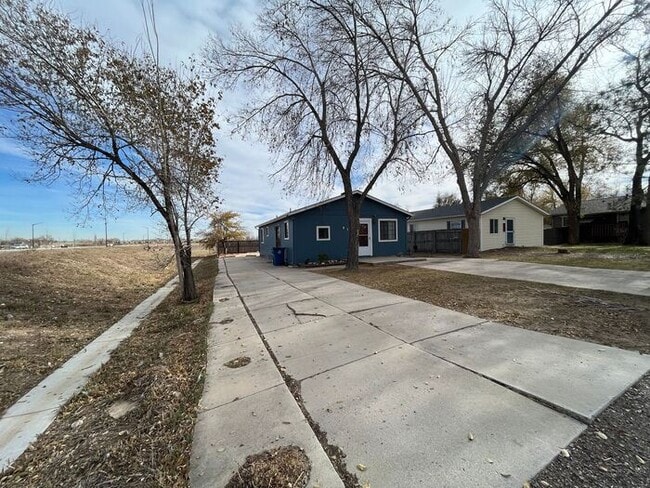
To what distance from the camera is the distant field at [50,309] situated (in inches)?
142

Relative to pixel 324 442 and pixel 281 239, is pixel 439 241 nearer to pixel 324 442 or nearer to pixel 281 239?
pixel 281 239

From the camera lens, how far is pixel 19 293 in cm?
658

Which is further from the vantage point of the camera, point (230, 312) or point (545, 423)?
point (230, 312)

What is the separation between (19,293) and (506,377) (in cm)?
968

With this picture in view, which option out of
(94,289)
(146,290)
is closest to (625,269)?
(146,290)

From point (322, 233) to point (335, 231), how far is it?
730 millimetres

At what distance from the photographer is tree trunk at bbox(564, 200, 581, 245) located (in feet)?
68.4

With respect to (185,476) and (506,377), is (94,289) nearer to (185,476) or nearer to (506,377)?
(185,476)

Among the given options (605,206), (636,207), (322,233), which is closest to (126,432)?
(322,233)

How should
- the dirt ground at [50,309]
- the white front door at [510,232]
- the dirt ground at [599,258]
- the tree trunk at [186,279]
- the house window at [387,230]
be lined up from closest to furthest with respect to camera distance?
1. the dirt ground at [50,309]
2. the tree trunk at [186,279]
3. the dirt ground at [599,258]
4. the house window at [387,230]
5. the white front door at [510,232]

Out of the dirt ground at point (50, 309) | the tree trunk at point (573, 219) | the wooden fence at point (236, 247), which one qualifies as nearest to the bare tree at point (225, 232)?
the wooden fence at point (236, 247)

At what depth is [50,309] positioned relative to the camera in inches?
235

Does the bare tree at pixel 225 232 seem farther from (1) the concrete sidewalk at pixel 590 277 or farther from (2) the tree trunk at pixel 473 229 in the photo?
(1) the concrete sidewalk at pixel 590 277

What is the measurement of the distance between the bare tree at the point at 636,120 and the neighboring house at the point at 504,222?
493 centimetres
